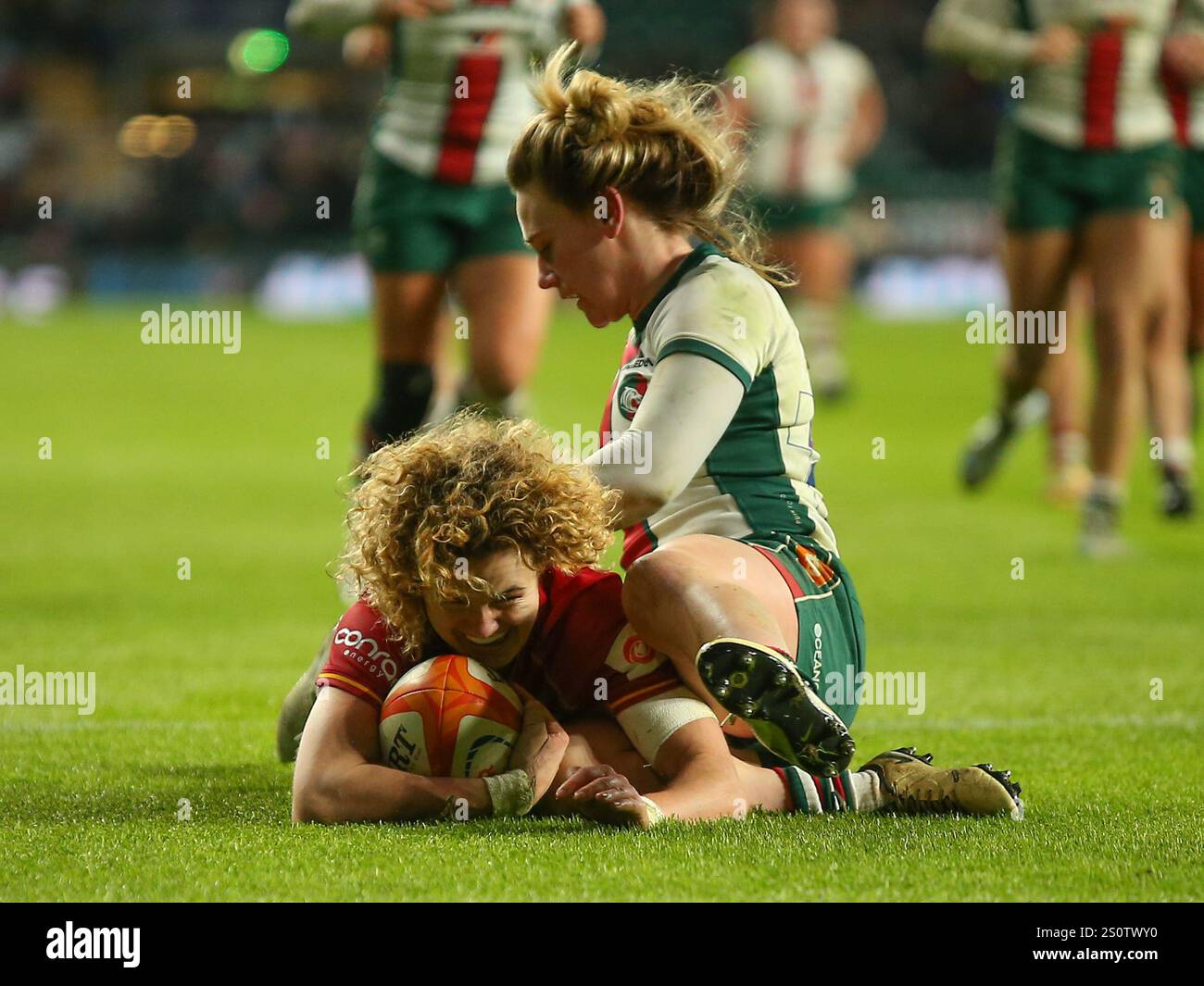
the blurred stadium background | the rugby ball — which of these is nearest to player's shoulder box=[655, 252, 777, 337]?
the rugby ball

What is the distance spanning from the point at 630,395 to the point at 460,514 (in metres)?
0.64

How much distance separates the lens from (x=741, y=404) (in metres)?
3.85

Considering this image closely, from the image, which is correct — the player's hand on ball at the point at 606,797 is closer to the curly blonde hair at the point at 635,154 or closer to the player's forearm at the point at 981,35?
the curly blonde hair at the point at 635,154

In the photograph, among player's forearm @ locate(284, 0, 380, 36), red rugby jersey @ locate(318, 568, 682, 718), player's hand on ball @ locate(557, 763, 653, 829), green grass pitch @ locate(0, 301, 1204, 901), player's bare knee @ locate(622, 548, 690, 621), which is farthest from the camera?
player's forearm @ locate(284, 0, 380, 36)

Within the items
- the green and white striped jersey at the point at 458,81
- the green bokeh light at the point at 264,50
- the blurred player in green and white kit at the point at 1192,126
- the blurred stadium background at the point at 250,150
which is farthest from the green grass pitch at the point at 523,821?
the green bokeh light at the point at 264,50

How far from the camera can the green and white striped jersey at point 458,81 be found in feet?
21.7

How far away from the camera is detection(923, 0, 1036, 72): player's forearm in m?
8.05

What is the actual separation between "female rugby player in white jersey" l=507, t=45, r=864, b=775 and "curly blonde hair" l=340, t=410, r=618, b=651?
5.8 inches

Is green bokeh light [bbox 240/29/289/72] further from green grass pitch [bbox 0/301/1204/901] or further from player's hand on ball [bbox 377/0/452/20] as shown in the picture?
player's hand on ball [bbox 377/0/452/20]

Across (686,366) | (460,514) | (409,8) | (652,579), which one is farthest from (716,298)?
(409,8)

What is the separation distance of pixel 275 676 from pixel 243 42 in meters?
30.2
